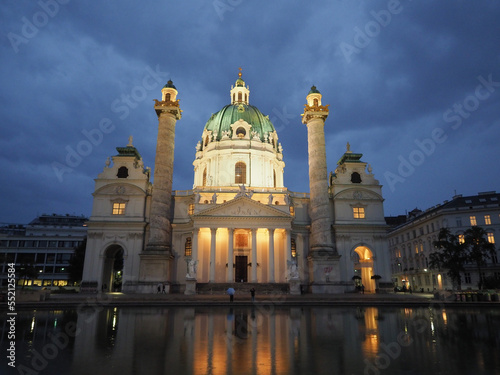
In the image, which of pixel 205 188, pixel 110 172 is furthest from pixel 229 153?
pixel 110 172

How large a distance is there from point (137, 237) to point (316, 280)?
78.5ft

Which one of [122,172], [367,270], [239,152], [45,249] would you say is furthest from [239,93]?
[45,249]

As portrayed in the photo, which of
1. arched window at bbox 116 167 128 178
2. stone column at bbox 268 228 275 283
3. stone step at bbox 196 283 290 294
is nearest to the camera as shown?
stone step at bbox 196 283 290 294

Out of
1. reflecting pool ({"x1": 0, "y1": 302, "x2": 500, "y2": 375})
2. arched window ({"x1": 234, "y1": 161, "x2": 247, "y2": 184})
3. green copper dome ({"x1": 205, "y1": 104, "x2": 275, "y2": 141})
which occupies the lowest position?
reflecting pool ({"x1": 0, "y1": 302, "x2": 500, "y2": 375})

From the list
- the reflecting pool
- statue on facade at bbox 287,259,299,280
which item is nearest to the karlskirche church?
statue on facade at bbox 287,259,299,280

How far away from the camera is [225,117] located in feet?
201

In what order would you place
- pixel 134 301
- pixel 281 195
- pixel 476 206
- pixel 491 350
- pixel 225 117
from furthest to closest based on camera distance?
pixel 225 117
pixel 476 206
pixel 281 195
pixel 134 301
pixel 491 350

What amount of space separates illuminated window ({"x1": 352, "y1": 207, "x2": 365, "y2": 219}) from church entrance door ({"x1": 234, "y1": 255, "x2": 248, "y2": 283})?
1666 centimetres

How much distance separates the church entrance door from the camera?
153 ft

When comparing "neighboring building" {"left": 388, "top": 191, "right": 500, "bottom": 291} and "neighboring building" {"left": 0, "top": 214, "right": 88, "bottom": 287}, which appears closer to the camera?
"neighboring building" {"left": 388, "top": 191, "right": 500, "bottom": 291}

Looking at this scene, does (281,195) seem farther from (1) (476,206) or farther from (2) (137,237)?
(1) (476,206)

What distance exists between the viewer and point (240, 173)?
56844mm

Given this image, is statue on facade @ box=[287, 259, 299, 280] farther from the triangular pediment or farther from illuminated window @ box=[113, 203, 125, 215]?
illuminated window @ box=[113, 203, 125, 215]

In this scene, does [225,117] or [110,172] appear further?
[225,117]
